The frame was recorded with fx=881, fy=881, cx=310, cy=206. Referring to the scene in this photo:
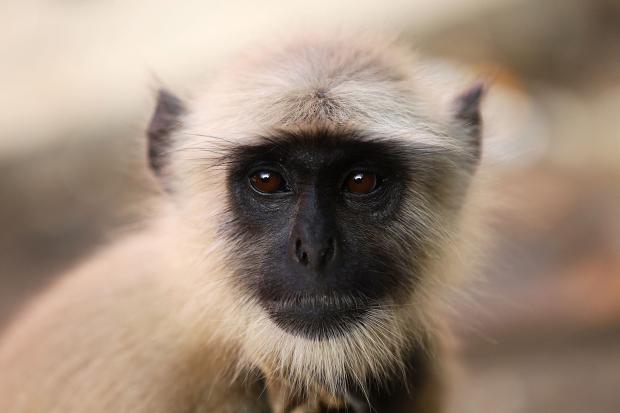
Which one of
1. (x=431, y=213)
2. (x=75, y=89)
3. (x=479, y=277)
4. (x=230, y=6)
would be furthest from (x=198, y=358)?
(x=230, y=6)

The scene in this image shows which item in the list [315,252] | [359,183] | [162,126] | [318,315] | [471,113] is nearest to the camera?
[315,252]

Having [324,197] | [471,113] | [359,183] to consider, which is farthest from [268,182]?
[471,113]

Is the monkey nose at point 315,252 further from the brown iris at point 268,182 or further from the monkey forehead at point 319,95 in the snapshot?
the monkey forehead at point 319,95

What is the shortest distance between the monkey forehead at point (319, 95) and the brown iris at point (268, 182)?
0.55ft

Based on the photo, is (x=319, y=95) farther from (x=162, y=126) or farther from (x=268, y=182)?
(x=162, y=126)

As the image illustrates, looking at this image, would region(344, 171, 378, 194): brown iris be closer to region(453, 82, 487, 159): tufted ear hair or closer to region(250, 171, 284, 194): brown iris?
region(250, 171, 284, 194): brown iris

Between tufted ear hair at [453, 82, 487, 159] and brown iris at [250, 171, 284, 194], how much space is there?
3.36ft

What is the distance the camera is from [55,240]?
9609 mm

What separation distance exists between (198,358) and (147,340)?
0.23 metres

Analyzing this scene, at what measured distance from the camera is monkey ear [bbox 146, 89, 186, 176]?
3.99 meters

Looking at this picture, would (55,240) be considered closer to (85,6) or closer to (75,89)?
(75,89)

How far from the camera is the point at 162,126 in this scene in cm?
401

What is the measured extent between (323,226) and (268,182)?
383mm

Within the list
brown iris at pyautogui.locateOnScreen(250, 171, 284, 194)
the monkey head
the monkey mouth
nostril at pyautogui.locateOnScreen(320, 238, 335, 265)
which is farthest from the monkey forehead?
the monkey mouth
